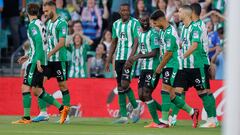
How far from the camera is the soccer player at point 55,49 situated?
12.5 meters

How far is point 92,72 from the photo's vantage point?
17.3 m

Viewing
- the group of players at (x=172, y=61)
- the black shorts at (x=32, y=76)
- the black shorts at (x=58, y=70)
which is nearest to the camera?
the group of players at (x=172, y=61)

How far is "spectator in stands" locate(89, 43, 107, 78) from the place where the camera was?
56.3 ft

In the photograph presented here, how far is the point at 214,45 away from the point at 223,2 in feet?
5.92

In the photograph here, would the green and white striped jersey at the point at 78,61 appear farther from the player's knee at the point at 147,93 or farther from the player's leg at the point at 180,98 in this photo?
the player's leg at the point at 180,98

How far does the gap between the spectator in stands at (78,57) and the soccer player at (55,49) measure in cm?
382

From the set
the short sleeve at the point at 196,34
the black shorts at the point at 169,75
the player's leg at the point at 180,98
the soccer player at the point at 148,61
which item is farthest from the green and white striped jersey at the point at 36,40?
the short sleeve at the point at 196,34

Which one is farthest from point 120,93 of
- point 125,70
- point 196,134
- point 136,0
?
point 136,0

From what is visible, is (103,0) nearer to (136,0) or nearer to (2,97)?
(136,0)

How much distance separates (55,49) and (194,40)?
8.91 ft

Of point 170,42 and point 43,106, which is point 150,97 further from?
point 43,106

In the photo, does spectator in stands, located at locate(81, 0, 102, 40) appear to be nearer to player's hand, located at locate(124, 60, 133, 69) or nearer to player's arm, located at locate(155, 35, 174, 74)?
player's hand, located at locate(124, 60, 133, 69)

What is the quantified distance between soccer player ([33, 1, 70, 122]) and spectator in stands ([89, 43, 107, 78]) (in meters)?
4.17

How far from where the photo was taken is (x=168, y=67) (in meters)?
11.5
